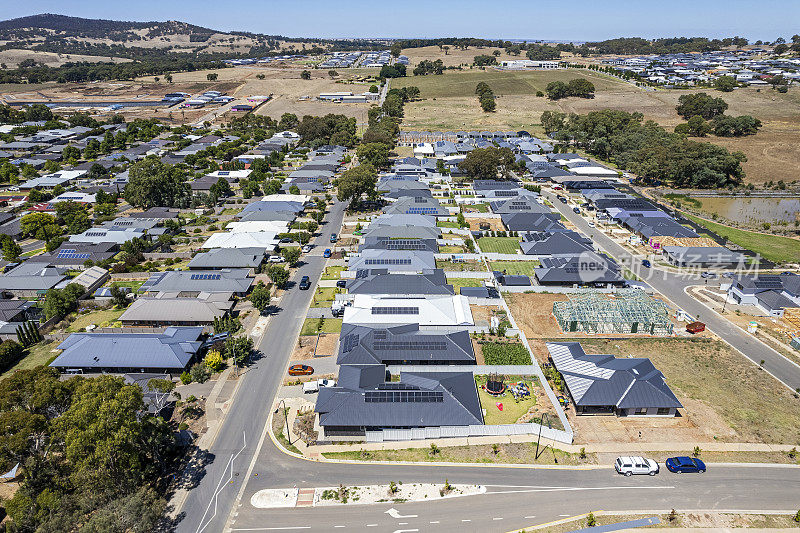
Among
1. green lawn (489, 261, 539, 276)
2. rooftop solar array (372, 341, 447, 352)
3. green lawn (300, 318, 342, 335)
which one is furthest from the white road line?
green lawn (489, 261, 539, 276)

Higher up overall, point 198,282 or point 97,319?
point 198,282

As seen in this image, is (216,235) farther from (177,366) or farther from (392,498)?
(392,498)

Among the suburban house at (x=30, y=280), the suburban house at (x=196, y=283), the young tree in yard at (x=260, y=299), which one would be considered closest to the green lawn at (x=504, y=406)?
the young tree in yard at (x=260, y=299)

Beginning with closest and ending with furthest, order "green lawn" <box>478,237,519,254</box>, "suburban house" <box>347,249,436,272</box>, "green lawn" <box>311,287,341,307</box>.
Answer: "green lawn" <box>311,287,341,307</box> < "suburban house" <box>347,249,436,272</box> < "green lawn" <box>478,237,519,254</box>

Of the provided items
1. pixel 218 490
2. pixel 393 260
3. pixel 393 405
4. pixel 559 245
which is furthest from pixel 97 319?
pixel 559 245

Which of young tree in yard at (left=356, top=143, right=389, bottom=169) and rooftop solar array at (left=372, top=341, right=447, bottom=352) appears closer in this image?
rooftop solar array at (left=372, top=341, right=447, bottom=352)

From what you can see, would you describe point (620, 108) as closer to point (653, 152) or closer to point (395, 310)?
point (653, 152)

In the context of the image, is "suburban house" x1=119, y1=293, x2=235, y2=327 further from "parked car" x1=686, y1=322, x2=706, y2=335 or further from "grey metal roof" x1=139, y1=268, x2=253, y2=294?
"parked car" x1=686, y1=322, x2=706, y2=335
